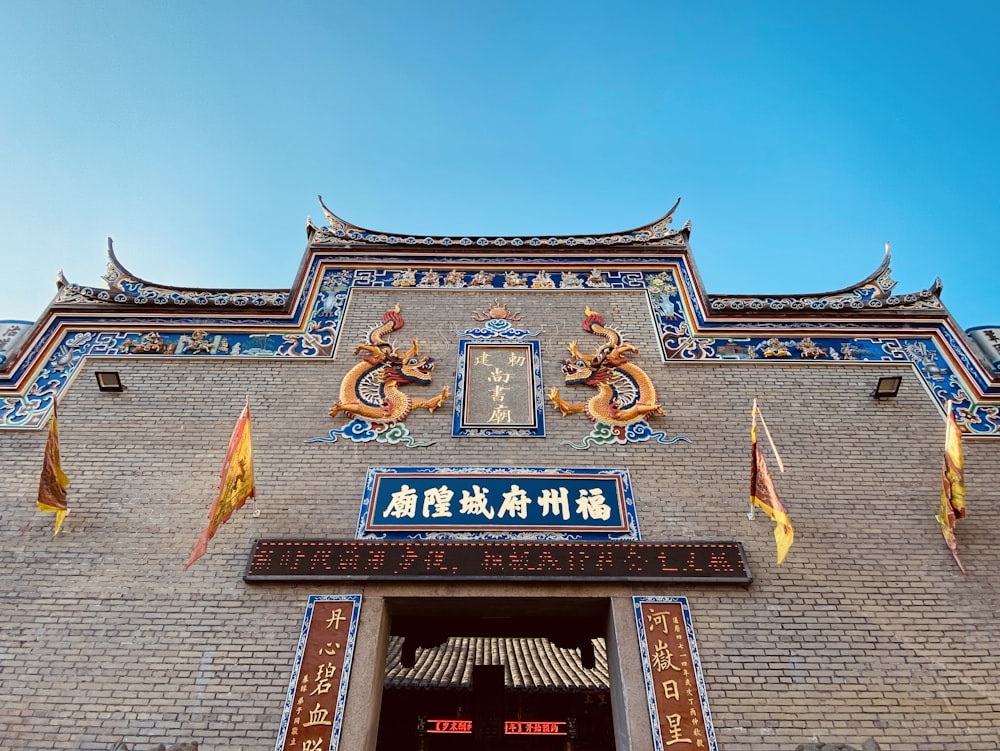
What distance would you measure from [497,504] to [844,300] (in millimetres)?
4717

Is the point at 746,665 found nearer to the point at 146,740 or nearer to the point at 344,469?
the point at 344,469

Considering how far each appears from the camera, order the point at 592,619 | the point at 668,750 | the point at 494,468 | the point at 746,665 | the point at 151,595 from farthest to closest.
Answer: the point at 494,468 → the point at 592,619 → the point at 151,595 → the point at 746,665 → the point at 668,750

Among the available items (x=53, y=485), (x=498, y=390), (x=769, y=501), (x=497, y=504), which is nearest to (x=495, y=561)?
(x=497, y=504)

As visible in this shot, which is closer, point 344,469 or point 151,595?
point 151,595

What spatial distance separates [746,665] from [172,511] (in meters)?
4.64

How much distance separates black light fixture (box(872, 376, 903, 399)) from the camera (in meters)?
6.71

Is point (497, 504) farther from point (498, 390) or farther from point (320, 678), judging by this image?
point (320, 678)

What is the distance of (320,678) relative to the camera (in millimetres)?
4867

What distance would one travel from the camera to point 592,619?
18.7ft

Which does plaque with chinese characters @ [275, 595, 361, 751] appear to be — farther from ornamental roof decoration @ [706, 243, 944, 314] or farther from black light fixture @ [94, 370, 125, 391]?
ornamental roof decoration @ [706, 243, 944, 314]

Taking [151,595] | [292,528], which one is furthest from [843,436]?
[151,595]

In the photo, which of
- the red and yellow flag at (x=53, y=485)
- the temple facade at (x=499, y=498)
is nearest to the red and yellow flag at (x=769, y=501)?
the temple facade at (x=499, y=498)

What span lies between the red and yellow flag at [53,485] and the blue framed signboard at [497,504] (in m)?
2.42

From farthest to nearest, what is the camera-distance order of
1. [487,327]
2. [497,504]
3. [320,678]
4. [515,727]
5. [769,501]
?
1. [515,727]
2. [487,327]
3. [497,504]
4. [769,501]
5. [320,678]
